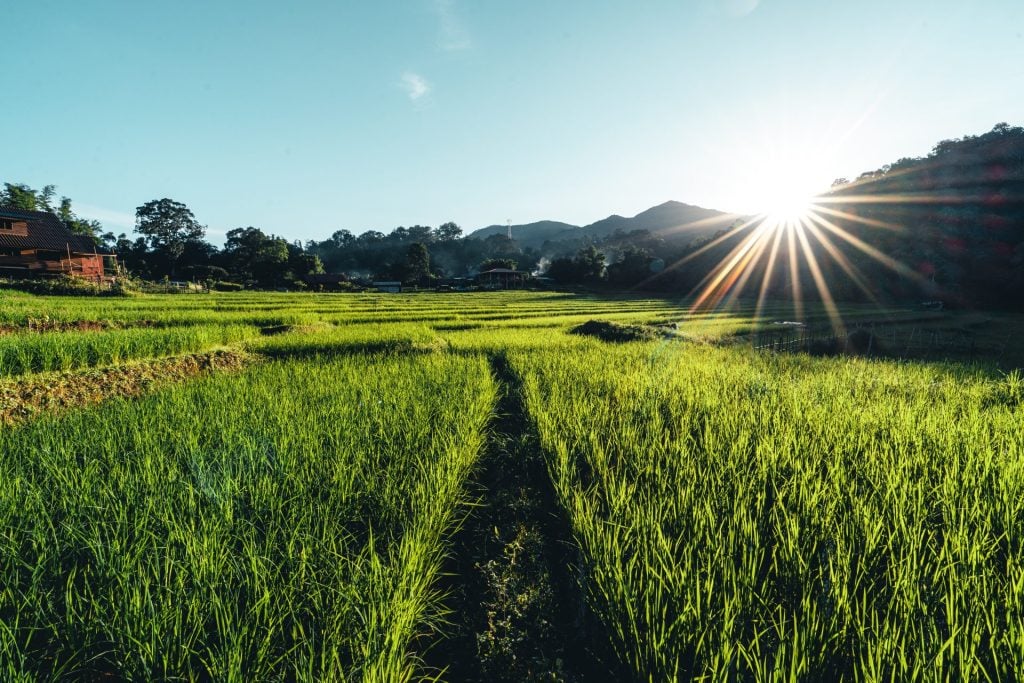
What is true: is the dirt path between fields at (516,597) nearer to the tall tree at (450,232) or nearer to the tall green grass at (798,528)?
the tall green grass at (798,528)

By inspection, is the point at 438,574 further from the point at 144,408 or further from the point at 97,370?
the point at 97,370

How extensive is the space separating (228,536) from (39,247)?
39503 millimetres

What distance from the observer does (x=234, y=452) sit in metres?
2.88

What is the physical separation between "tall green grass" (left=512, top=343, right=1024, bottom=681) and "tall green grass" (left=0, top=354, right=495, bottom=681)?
0.86 meters

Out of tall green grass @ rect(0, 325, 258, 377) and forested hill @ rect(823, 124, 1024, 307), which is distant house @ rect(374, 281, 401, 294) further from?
forested hill @ rect(823, 124, 1024, 307)

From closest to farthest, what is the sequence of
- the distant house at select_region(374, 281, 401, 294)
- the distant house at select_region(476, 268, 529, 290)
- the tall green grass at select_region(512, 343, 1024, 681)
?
the tall green grass at select_region(512, 343, 1024, 681), the distant house at select_region(374, 281, 401, 294), the distant house at select_region(476, 268, 529, 290)

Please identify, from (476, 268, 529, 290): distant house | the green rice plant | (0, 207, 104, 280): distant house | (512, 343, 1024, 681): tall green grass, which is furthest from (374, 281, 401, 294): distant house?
(512, 343, 1024, 681): tall green grass

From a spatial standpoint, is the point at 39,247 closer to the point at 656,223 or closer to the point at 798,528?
the point at 798,528

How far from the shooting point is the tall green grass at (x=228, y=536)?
4.54 ft

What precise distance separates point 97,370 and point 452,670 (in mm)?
6292

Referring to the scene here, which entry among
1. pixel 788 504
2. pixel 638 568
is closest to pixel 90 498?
pixel 638 568

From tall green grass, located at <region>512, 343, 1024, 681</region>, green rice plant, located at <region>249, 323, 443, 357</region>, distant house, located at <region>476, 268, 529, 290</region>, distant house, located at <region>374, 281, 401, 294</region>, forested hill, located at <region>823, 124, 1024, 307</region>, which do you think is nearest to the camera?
tall green grass, located at <region>512, 343, 1024, 681</region>

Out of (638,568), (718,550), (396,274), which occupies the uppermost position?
(396,274)

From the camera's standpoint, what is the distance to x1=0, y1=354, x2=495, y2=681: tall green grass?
1.38m
